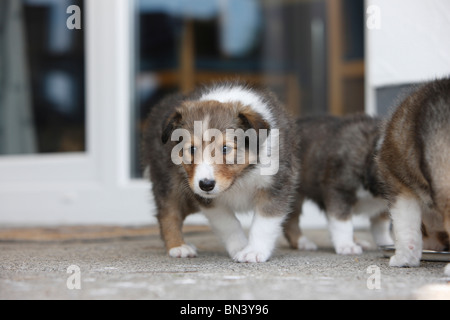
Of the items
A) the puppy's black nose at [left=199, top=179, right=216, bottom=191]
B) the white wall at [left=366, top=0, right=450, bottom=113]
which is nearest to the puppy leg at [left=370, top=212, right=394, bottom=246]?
the white wall at [left=366, top=0, right=450, bottom=113]

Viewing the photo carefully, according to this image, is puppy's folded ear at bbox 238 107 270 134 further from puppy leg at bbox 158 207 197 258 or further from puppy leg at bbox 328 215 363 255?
puppy leg at bbox 328 215 363 255

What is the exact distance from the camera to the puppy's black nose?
10.3 ft

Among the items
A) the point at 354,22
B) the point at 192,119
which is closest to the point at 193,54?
the point at 354,22

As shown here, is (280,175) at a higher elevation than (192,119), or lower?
lower

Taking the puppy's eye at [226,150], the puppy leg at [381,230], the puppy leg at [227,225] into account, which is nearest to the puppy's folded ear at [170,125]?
the puppy's eye at [226,150]

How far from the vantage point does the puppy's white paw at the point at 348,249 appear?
12.8 feet

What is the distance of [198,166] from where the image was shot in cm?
321

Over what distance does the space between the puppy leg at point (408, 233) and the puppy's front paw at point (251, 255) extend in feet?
2.17

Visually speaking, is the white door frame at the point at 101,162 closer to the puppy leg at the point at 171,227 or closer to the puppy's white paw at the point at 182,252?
the puppy leg at the point at 171,227

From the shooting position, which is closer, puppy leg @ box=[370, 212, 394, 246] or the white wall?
puppy leg @ box=[370, 212, 394, 246]

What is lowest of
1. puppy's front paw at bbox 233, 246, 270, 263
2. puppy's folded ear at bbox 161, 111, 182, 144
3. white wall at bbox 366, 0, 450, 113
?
puppy's front paw at bbox 233, 246, 270, 263

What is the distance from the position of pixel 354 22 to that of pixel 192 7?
260 cm

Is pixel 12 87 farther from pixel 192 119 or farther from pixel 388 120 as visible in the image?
pixel 388 120
